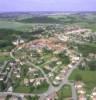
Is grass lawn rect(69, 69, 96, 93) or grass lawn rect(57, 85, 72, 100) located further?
grass lawn rect(69, 69, 96, 93)

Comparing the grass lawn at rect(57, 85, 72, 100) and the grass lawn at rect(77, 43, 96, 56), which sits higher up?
the grass lawn at rect(57, 85, 72, 100)

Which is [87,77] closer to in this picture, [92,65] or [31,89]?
[92,65]

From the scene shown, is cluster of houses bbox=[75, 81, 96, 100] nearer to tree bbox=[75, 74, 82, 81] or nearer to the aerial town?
the aerial town

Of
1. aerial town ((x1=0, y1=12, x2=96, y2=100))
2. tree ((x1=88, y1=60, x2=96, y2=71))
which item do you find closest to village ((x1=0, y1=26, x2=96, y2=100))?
aerial town ((x1=0, y1=12, x2=96, y2=100))

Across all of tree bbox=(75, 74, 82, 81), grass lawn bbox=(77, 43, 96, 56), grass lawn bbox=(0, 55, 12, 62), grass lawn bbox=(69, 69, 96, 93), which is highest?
tree bbox=(75, 74, 82, 81)

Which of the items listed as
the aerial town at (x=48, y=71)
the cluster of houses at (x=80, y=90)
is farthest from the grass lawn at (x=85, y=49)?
the cluster of houses at (x=80, y=90)

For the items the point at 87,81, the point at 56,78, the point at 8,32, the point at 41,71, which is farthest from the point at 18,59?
the point at 8,32

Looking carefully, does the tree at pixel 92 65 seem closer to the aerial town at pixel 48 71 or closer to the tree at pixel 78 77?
the aerial town at pixel 48 71
